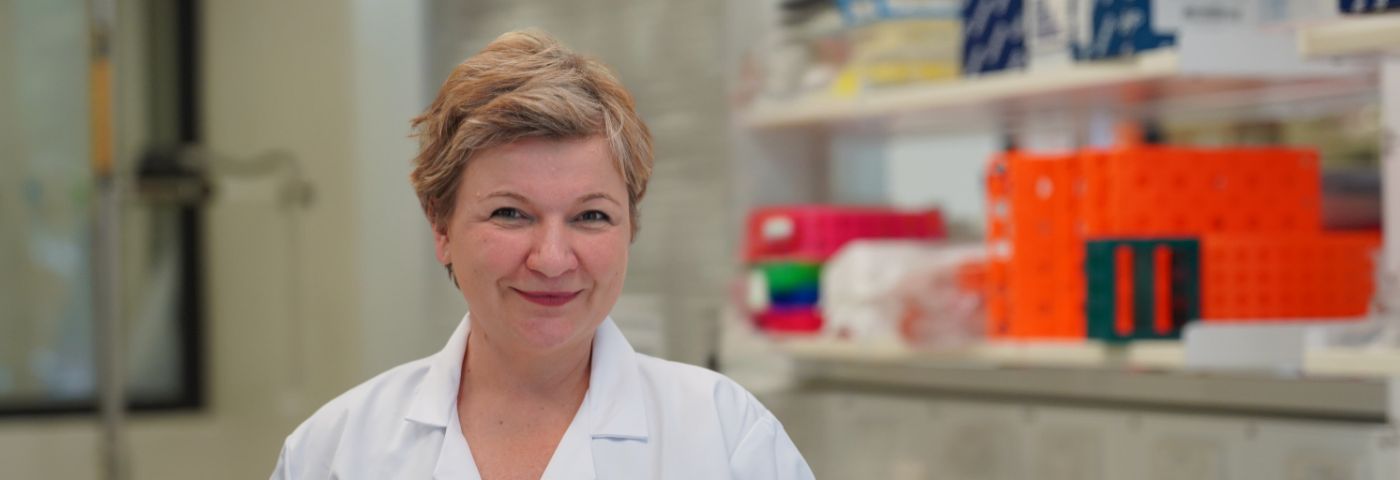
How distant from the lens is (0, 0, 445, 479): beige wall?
3908 mm

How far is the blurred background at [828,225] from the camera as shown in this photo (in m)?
2.26

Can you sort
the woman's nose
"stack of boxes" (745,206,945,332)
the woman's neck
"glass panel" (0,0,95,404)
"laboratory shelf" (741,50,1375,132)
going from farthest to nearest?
"glass panel" (0,0,95,404) < "stack of boxes" (745,206,945,332) < "laboratory shelf" (741,50,1375,132) < the woman's neck < the woman's nose

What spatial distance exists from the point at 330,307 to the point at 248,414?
0.67 m

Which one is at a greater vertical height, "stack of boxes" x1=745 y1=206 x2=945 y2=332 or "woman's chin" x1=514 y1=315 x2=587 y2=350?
"woman's chin" x1=514 y1=315 x2=587 y2=350

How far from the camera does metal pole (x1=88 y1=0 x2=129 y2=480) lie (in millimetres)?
3871

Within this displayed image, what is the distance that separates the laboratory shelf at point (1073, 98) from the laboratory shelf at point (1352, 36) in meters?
0.23

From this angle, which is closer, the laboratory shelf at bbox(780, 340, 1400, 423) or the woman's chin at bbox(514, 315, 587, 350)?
the woman's chin at bbox(514, 315, 587, 350)

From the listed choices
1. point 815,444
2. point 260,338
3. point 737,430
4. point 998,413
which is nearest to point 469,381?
point 737,430

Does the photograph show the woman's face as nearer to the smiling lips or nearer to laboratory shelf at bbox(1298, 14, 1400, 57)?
the smiling lips

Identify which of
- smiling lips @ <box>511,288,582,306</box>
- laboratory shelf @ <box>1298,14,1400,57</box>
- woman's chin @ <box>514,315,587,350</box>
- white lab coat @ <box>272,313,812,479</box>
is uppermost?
laboratory shelf @ <box>1298,14,1400,57</box>

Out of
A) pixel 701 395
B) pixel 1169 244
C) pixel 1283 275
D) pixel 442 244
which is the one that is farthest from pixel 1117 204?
pixel 442 244

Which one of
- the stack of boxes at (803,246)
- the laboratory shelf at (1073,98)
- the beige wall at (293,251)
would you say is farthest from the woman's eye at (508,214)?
the beige wall at (293,251)

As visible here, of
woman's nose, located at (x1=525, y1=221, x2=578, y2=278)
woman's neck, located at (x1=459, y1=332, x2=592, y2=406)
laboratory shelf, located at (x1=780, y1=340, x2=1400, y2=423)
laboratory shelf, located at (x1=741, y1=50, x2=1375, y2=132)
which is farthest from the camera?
laboratory shelf, located at (x1=741, y1=50, x2=1375, y2=132)

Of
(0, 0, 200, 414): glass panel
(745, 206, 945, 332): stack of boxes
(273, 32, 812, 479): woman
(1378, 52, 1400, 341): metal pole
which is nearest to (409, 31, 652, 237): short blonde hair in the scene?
(273, 32, 812, 479): woman
